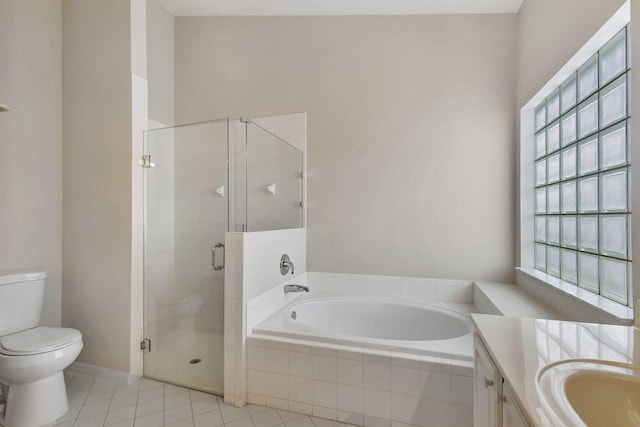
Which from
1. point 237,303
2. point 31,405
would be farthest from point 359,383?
point 31,405

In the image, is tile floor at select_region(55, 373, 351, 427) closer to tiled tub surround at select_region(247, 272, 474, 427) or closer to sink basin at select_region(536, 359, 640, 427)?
tiled tub surround at select_region(247, 272, 474, 427)

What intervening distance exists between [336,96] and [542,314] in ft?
7.13

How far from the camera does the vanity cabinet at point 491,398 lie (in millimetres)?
760

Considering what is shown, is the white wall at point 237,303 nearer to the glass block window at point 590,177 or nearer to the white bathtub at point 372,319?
the white bathtub at point 372,319

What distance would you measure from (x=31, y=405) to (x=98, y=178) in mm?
1417

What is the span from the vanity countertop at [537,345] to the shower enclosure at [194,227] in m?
1.51

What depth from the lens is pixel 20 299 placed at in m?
1.93

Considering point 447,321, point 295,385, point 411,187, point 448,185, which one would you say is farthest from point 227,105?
point 447,321

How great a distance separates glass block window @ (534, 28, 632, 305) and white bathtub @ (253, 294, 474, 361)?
74 centimetres

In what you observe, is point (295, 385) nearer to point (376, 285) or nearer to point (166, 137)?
point (376, 285)

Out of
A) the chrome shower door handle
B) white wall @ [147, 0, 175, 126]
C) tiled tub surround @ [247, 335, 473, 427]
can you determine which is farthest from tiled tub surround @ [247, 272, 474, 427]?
white wall @ [147, 0, 175, 126]

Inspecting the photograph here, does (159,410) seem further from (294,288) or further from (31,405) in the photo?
(294,288)

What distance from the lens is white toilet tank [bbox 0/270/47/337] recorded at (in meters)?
1.87

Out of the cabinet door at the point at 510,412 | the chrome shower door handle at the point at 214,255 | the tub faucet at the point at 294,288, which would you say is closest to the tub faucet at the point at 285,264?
the tub faucet at the point at 294,288
